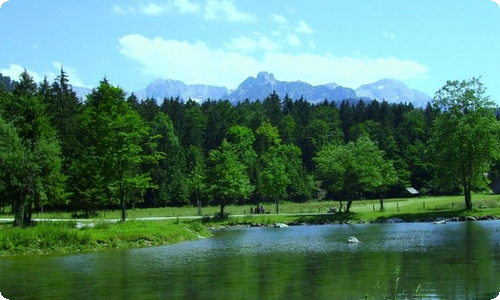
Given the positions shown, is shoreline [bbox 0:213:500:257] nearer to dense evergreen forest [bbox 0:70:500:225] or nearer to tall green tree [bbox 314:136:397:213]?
dense evergreen forest [bbox 0:70:500:225]

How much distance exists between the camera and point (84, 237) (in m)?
41.0

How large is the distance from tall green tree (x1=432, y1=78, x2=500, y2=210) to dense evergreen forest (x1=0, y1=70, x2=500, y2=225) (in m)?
0.16

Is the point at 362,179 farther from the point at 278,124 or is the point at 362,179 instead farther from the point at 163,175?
the point at 278,124

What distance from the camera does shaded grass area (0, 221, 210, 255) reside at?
38312 mm

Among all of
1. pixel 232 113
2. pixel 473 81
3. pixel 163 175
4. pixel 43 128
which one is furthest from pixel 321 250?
pixel 232 113

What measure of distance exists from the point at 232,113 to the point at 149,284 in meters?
147

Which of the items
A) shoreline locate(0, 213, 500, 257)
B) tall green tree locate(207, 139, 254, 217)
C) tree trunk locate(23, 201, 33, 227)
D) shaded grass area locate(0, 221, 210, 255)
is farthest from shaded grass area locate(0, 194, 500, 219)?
shaded grass area locate(0, 221, 210, 255)

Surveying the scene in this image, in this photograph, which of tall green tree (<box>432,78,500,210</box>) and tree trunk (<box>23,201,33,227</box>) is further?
tall green tree (<box>432,78,500,210</box>)

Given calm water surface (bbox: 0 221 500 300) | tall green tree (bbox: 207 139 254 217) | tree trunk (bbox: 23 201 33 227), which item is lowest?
calm water surface (bbox: 0 221 500 300)

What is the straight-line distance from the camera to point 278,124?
524 feet

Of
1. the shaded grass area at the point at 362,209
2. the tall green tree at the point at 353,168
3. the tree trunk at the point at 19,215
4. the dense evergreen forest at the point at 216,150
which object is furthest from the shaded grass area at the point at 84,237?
the tall green tree at the point at 353,168

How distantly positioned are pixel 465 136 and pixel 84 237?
51944mm

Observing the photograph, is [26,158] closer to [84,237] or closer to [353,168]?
[84,237]

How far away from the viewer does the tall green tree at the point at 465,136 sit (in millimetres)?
70438
